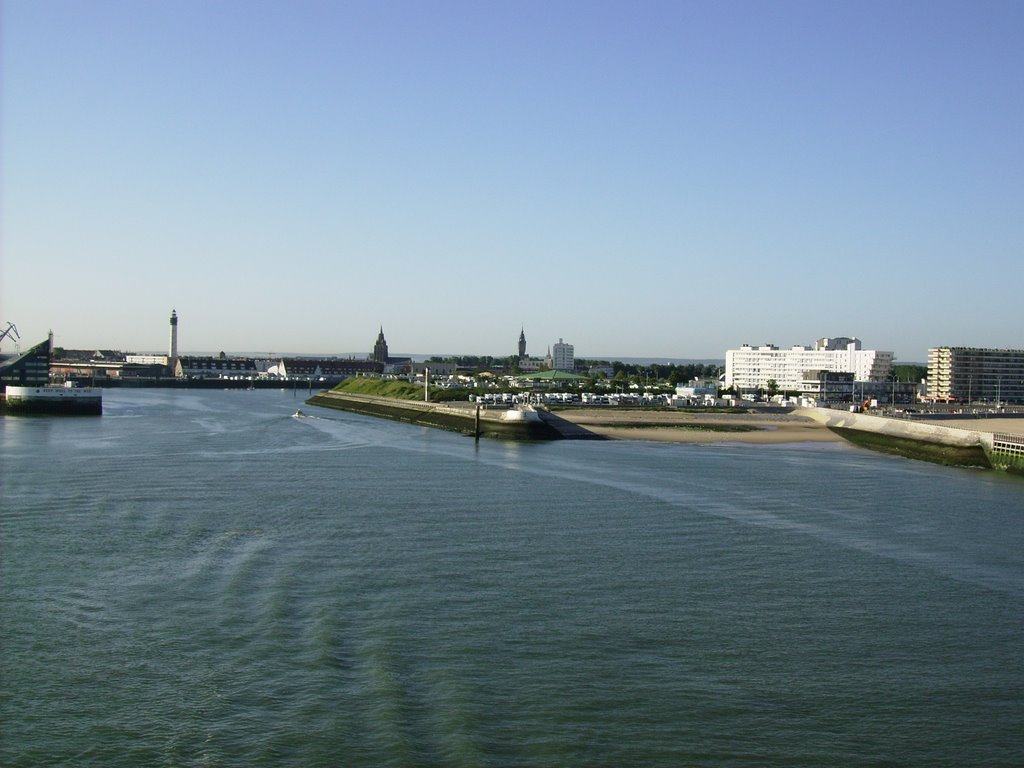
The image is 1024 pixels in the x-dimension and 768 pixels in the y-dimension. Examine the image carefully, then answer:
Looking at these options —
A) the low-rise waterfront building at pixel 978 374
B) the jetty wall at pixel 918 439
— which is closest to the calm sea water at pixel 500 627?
the jetty wall at pixel 918 439

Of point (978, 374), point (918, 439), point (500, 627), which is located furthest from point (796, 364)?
point (500, 627)

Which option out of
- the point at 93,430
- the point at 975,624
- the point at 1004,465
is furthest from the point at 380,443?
the point at 975,624

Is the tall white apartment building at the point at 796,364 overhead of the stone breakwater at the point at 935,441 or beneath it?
overhead

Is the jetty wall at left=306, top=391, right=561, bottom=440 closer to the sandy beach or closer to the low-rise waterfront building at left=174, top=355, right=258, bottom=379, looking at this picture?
the sandy beach

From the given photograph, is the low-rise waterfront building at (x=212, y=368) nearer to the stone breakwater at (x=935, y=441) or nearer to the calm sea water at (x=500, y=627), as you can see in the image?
the stone breakwater at (x=935, y=441)

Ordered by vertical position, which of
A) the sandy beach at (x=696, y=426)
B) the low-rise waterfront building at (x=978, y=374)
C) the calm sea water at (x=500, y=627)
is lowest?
the calm sea water at (x=500, y=627)

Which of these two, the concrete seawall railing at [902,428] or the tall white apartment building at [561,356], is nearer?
the concrete seawall railing at [902,428]

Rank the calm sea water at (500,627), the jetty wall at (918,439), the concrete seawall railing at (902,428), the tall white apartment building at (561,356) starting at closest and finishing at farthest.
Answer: the calm sea water at (500,627)
the jetty wall at (918,439)
the concrete seawall railing at (902,428)
the tall white apartment building at (561,356)
